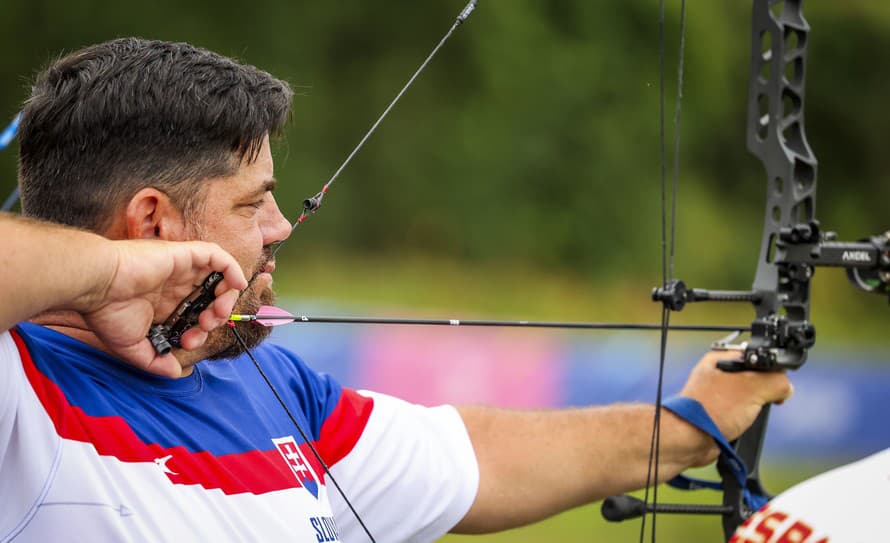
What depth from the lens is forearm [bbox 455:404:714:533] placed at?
7.68 feet

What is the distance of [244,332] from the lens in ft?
6.49

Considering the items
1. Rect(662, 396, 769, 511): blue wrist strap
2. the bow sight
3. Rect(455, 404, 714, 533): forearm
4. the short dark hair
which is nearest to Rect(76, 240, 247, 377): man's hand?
the short dark hair

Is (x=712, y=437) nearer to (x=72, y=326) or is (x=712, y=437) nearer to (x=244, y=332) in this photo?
(x=244, y=332)

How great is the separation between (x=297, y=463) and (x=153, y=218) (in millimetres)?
483

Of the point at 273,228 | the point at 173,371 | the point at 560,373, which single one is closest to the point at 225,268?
the point at 173,371

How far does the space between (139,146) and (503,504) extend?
1.01m

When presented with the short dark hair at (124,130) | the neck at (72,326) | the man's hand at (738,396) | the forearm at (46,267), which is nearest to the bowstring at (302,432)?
the neck at (72,326)

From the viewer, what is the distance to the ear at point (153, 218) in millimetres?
1825

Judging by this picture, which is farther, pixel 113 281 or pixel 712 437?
pixel 712 437

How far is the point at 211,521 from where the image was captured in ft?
5.73

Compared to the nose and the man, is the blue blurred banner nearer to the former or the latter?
the man

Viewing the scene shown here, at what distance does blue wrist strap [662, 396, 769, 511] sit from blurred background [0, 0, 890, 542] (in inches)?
184

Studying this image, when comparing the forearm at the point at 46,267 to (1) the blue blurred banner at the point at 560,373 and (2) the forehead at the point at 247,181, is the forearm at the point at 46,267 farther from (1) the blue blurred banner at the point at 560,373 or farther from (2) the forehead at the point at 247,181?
(1) the blue blurred banner at the point at 560,373

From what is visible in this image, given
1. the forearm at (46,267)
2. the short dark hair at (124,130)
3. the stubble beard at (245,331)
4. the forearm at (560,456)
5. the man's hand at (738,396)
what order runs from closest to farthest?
the forearm at (46,267), the short dark hair at (124,130), the stubble beard at (245,331), the forearm at (560,456), the man's hand at (738,396)
